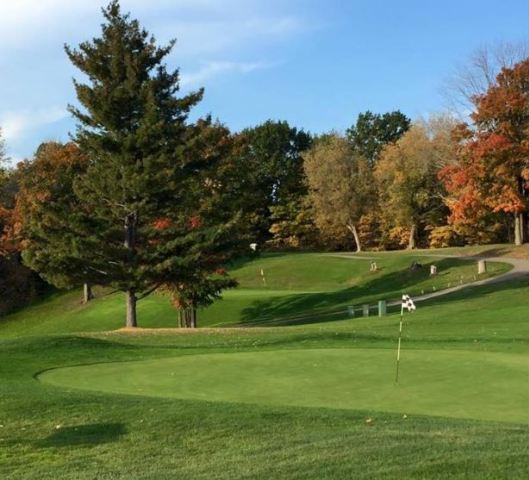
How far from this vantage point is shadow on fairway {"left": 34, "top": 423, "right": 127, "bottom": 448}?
288 inches

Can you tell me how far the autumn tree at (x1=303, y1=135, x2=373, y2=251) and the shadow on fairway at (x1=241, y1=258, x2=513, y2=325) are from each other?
2108cm

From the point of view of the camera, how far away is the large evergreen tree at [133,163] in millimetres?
24953

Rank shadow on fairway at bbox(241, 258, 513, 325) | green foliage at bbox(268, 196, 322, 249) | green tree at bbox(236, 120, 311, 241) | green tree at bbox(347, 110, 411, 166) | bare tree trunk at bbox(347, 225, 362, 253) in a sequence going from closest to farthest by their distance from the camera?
shadow on fairway at bbox(241, 258, 513, 325), bare tree trunk at bbox(347, 225, 362, 253), green foliage at bbox(268, 196, 322, 249), green tree at bbox(236, 120, 311, 241), green tree at bbox(347, 110, 411, 166)

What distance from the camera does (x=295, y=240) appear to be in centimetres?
6919

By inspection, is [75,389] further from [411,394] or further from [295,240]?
[295,240]

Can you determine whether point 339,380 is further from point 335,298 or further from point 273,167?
point 273,167

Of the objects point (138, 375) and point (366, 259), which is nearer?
point (138, 375)

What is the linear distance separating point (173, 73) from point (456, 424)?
850 inches

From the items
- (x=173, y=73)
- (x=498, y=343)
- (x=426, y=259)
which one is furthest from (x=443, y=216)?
(x=498, y=343)

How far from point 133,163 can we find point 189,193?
3.23 m

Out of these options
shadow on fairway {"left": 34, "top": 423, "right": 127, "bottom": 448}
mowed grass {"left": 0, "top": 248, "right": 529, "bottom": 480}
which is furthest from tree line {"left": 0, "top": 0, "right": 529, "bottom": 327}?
shadow on fairway {"left": 34, "top": 423, "right": 127, "bottom": 448}

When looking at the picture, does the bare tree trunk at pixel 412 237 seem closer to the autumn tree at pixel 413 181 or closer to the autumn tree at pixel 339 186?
the autumn tree at pixel 413 181

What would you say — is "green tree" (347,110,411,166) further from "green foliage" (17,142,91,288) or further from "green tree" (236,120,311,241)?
"green foliage" (17,142,91,288)

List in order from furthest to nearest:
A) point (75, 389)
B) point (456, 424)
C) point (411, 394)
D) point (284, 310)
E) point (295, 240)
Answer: point (295, 240), point (284, 310), point (75, 389), point (411, 394), point (456, 424)
